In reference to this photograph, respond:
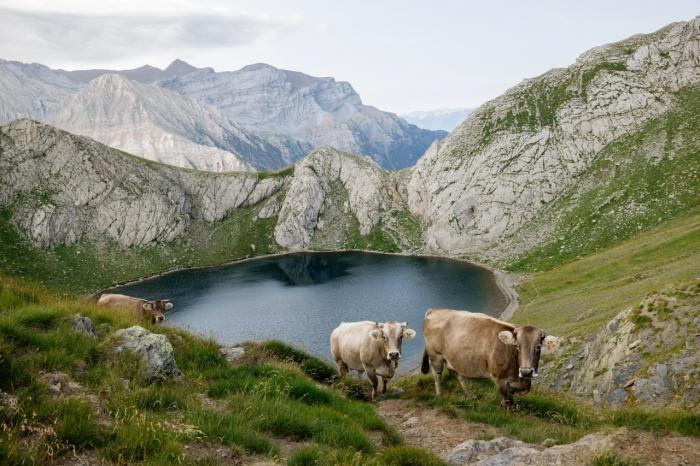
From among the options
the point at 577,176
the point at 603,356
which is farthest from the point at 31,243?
the point at 577,176

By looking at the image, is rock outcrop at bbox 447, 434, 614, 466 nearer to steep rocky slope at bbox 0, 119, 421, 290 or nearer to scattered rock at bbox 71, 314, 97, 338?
scattered rock at bbox 71, 314, 97, 338

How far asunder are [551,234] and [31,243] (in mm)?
135898

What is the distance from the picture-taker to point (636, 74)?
125562 mm

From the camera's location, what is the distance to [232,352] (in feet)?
51.0

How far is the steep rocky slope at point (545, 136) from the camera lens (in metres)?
118

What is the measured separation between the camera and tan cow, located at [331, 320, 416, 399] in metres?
16.6

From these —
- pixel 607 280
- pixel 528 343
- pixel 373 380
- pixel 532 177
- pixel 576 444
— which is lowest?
pixel 607 280

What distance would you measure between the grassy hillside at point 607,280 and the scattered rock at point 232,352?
27.0 metres

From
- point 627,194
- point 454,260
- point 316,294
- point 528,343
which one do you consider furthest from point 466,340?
point 454,260

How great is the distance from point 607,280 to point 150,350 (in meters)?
67.9

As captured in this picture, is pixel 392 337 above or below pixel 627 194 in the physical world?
below

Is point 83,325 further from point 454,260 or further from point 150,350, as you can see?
point 454,260

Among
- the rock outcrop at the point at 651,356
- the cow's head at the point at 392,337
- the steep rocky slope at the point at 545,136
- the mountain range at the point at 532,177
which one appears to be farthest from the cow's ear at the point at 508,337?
the steep rocky slope at the point at 545,136

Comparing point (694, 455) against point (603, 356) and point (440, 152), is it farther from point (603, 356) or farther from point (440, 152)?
point (440, 152)
